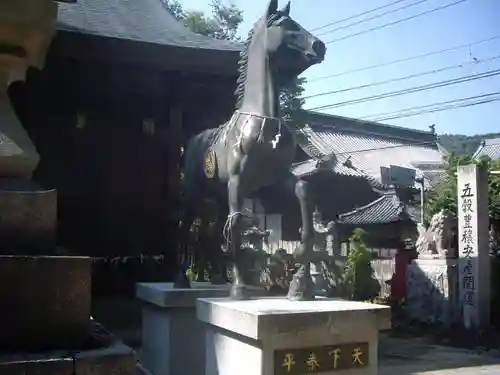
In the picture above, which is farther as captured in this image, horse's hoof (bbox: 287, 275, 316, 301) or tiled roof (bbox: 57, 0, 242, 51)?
tiled roof (bbox: 57, 0, 242, 51)

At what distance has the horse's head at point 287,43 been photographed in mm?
4328

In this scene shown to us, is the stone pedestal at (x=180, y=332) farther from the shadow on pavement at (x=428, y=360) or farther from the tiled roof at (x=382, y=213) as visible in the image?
the tiled roof at (x=382, y=213)

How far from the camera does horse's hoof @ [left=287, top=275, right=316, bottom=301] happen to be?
411 cm

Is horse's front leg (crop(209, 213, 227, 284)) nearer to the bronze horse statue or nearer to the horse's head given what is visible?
the bronze horse statue

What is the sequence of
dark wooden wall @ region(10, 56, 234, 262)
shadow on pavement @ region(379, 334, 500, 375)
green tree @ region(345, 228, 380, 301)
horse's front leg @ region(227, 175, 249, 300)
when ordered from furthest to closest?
green tree @ region(345, 228, 380, 301), dark wooden wall @ region(10, 56, 234, 262), shadow on pavement @ region(379, 334, 500, 375), horse's front leg @ region(227, 175, 249, 300)

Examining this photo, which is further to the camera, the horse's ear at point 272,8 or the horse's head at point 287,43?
the horse's ear at point 272,8

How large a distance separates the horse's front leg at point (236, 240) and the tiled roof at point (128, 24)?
3606mm

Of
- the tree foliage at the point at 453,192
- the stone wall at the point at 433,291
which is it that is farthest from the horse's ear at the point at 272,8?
the tree foliage at the point at 453,192

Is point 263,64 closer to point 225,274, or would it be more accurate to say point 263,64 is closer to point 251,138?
point 251,138

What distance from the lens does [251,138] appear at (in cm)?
445

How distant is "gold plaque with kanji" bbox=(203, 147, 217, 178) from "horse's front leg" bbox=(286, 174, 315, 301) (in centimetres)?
93

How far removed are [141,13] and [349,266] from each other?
6799 millimetres

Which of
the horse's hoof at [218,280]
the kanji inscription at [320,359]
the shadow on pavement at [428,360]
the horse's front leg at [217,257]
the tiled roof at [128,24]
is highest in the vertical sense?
the tiled roof at [128,24]

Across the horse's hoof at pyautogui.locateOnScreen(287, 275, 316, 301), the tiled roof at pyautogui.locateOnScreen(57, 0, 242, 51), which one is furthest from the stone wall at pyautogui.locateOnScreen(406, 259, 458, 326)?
the horse's hoof at pyautogui.locateOnScreen(287, 275, 316, 301)
